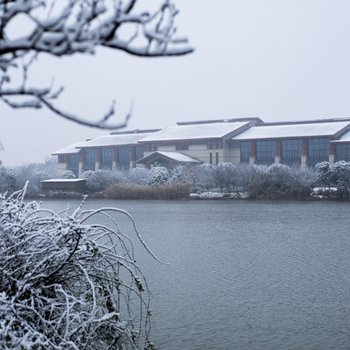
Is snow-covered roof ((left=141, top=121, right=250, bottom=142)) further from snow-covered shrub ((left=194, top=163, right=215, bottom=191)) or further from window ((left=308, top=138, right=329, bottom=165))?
window ((left=308, top=138, right=329, bottom=165))

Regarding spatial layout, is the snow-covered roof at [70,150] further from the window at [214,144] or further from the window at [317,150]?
the window at [317,150]

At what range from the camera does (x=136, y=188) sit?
3878 cm

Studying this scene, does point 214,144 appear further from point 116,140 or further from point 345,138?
point 116,140

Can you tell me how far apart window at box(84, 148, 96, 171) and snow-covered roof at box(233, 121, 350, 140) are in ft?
48.2

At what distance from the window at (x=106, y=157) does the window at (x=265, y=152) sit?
579 inches

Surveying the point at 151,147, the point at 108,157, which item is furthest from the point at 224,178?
the point at 108,157

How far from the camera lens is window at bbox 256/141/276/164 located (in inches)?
1874

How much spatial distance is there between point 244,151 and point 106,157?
14.1m

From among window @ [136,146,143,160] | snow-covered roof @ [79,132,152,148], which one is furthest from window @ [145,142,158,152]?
snow-covered roof @ [79,132,152,148]

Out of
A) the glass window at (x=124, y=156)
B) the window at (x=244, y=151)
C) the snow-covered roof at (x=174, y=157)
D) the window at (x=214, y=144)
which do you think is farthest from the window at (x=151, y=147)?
the window at (x=244, y=151)

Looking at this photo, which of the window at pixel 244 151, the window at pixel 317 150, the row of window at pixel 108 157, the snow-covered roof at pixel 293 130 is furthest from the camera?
the row of window at pixel 108 157

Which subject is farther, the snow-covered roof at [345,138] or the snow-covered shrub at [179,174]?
the snow-covered roof at [345,138]

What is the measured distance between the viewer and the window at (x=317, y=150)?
148ft

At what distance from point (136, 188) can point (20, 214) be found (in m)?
33.9
